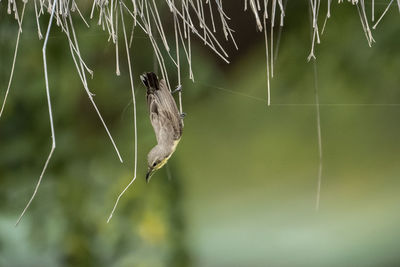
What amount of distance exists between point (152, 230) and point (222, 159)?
0.23m

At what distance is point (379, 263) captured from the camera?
129cm

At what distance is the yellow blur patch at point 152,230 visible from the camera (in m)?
1.29

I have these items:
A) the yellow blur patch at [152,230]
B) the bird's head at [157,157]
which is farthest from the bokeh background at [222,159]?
the bird's head at [157,157]

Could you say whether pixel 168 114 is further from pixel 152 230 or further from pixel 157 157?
pixel 152 230

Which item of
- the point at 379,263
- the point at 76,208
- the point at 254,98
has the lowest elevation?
the point at 379,263

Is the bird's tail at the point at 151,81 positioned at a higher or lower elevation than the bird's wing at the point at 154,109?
higher

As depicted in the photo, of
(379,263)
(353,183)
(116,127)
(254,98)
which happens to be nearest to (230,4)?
(254,98)

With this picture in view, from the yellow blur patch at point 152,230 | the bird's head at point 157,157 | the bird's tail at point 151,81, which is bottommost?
the yellow blur patch at point 152,230

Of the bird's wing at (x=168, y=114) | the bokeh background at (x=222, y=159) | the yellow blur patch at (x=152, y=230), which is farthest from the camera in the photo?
the yellow blur patch at (x=152, y=230)

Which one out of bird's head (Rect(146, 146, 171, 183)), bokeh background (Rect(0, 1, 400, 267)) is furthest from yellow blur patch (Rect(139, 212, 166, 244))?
bird's head (Rect(146, 146, 171, 183))

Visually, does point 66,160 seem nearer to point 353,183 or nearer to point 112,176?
point 112,176

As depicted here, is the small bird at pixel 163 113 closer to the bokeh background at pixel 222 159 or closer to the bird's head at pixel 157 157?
the bird's head at pixel 157 157

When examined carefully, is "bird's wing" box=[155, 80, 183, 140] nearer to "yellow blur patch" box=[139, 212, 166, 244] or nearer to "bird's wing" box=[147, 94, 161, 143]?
"bird's wing" box=[147, 94, 161, 143]

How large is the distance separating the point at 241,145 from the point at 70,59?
1.30 ft
